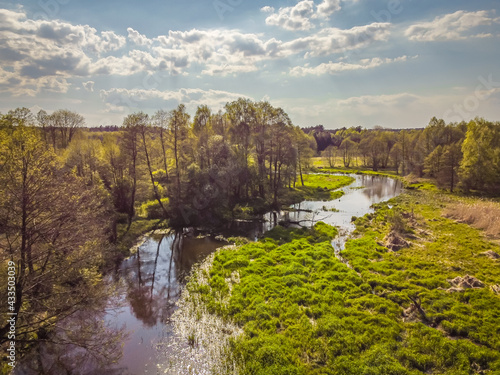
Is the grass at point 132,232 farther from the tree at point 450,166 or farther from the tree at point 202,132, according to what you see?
the tree at point 450,166

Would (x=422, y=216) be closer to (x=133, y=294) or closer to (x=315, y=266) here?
(x=315, y=266)

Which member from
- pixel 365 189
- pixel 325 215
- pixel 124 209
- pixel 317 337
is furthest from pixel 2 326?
pixel 365 189

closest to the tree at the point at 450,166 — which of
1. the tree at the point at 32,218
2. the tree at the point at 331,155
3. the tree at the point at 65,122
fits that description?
the tree at the point at 331,155

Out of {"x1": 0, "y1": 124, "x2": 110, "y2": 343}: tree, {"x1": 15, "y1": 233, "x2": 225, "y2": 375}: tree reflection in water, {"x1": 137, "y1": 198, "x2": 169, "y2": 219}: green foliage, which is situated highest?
{"x1": 0, "y1": 124, "x2": 110, "y2": 343}: tree

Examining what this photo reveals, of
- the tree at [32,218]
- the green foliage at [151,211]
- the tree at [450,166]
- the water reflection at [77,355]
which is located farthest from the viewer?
the tree at [450,166]

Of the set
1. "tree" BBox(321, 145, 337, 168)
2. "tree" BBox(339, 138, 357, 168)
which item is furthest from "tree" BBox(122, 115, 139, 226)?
"tree" BBox(339, 138, 357, 168)

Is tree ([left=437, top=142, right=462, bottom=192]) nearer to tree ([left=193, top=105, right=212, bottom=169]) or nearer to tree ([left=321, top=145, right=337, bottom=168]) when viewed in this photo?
tree ([left=193, top=105, right=212, bottom=169])
